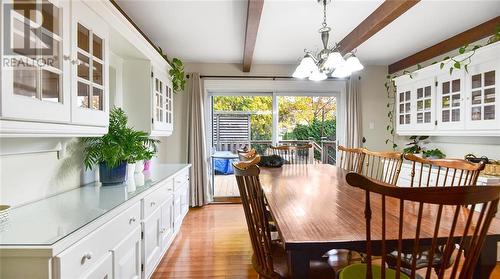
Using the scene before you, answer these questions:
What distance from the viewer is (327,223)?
109cm

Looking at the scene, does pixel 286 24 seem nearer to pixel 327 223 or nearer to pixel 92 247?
pixel 327 223

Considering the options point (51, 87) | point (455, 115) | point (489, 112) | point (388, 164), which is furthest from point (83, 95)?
point (455, 115)

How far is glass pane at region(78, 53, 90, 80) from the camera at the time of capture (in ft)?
4.68

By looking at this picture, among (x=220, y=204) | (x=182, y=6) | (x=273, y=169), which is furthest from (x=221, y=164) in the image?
(x=182, y=6)

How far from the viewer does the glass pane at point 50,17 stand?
3.78 ft

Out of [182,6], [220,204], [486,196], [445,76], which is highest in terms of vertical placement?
[182,6]

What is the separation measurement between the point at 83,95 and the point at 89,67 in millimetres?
184

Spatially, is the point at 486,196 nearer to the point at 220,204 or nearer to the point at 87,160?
the point at 87,160

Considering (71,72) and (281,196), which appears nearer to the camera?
(71,72)

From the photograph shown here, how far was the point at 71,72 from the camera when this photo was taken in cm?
133

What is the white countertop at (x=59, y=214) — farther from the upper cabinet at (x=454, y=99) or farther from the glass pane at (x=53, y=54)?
the upper cabinet at (x=454, y=99)

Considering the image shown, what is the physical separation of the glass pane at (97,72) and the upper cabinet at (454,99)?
333cm

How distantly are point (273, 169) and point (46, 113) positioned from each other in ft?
6.63

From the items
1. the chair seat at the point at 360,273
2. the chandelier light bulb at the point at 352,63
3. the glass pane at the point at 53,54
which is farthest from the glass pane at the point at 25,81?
the chandelier light bulb at the point at 352,63
